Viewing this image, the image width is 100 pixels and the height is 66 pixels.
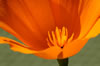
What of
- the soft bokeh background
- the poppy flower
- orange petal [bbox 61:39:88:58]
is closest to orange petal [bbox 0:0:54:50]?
the poppy flower

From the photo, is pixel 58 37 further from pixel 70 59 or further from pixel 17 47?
pixel 70 59

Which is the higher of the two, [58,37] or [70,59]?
[58,37]

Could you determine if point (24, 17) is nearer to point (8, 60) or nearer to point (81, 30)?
point (81, 30)

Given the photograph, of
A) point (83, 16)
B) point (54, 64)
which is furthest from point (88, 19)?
point (54, 64)

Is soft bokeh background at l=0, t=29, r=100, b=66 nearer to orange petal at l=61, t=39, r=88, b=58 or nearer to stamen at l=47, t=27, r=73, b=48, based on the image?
stamen at l=47, t=27, r=73, b=48

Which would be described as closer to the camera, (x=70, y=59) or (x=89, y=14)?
(x=89, y=14)

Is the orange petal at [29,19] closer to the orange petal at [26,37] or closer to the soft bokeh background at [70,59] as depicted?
the orange petal at [26,37]

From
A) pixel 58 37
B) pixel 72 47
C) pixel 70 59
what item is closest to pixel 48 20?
pixel 58 37

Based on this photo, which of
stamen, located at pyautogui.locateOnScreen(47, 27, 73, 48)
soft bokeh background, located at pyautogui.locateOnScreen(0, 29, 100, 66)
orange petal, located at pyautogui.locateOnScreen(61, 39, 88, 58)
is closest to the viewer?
orange petal, located at pyautogui.locateOnScreen(61, 39, 88, 58)
